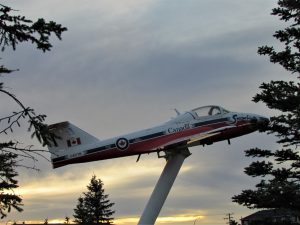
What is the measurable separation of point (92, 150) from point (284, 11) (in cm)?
1337

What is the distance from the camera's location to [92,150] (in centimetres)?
3198

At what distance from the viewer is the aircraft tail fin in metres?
32.3

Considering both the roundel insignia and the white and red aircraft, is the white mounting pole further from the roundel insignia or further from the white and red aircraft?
the roundel insignia

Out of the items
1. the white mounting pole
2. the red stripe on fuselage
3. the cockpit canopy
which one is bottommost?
the white mounting pole

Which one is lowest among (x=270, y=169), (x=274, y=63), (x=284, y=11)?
(x=270, y=169)

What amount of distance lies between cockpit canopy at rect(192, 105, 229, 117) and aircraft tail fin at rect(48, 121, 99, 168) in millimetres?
6433

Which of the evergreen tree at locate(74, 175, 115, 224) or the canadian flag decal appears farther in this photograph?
the evergreen tree at locate(74, 175, 115, 224)

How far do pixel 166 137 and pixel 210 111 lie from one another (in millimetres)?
3070

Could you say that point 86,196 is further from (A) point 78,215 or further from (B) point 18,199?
(B) point 18,199

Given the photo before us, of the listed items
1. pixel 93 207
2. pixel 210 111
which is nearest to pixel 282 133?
pixel 210 111

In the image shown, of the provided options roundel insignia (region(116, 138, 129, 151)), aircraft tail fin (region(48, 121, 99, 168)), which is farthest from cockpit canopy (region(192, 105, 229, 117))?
aircraft tail fin (region(48, 121, 99, 168))

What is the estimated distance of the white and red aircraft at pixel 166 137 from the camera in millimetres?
31844

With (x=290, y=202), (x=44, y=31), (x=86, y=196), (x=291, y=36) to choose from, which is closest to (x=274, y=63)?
(x=291, y=36)

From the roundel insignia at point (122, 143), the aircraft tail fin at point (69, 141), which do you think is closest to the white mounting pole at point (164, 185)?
the roundel insignia at point (122, 143)
